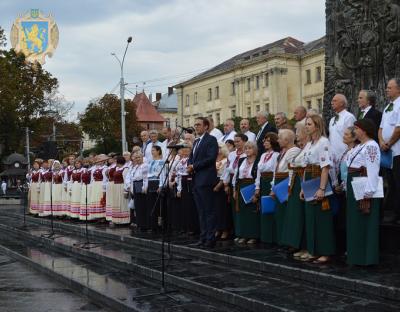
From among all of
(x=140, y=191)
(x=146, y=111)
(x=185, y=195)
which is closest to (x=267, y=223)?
(x=185, y=195)

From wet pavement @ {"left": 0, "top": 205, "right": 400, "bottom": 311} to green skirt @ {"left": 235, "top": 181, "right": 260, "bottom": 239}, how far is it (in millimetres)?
322

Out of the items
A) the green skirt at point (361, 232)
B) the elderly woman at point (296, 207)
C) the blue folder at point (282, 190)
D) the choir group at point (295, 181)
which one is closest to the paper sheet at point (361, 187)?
the choir group at point (295, 181)

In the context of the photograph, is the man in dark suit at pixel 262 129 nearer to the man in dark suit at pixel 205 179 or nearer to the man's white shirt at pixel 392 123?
the man in dark suit at pixel 205 179

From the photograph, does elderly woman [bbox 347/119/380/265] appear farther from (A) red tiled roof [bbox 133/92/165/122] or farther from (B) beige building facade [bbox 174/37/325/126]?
(A) red tiled roof [bbox 133/92/165/122]

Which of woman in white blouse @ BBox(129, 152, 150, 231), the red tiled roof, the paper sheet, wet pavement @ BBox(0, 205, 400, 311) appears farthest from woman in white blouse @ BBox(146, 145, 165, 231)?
the red tiled roof

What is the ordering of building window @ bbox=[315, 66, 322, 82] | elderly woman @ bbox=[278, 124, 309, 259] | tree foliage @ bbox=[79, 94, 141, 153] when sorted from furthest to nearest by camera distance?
building window @ bbox=[315, 66, 322, 82] < tree foliage @ bbox=[79, 94, 141, 153] < elderly woman @ bbox=[278, 124, 309, 259]

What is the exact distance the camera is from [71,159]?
60.1ft

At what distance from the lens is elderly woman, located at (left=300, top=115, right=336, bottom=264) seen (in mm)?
7496

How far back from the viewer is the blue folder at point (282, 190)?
8.38 m

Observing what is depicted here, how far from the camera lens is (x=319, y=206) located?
24.9 feet

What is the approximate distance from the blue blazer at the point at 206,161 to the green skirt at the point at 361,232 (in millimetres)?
2891

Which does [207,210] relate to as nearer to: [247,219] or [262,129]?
[247,219]

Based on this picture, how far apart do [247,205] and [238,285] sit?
2.69 m

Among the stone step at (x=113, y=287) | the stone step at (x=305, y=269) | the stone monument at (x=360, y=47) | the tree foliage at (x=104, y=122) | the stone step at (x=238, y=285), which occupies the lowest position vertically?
the stone step at (x=113, y=287)
